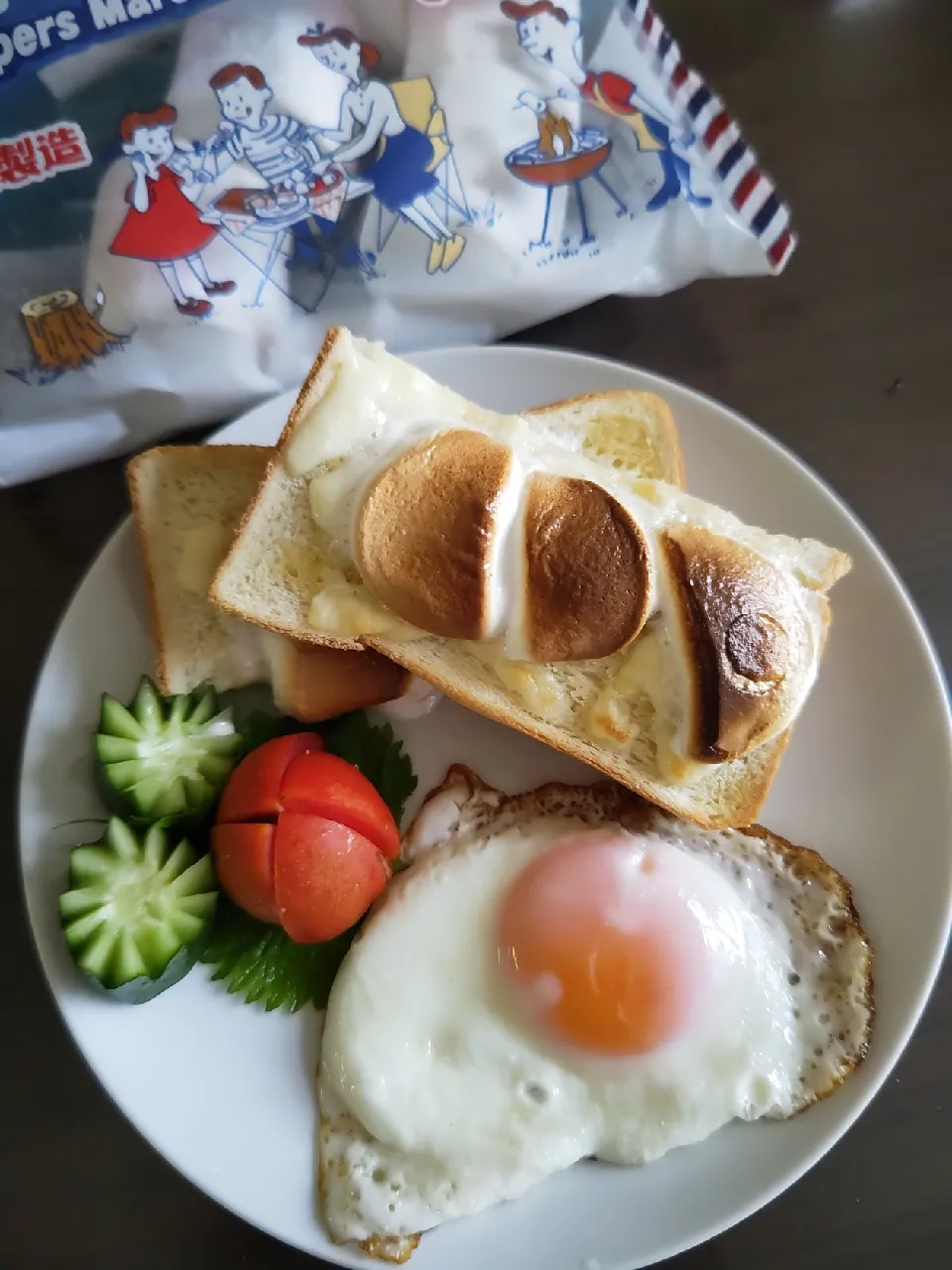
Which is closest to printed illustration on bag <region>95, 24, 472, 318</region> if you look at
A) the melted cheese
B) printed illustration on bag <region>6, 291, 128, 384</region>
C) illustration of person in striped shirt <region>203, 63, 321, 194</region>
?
illustration of person in striped shirt <region>203, 63, 321, 194</region>

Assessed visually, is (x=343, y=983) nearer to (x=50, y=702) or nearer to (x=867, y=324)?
(x=50, y=702)

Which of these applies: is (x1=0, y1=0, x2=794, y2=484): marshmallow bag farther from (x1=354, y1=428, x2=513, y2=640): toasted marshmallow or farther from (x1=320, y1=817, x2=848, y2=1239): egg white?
(x1=320, y1=817, x2=848, y2=1239): egg white

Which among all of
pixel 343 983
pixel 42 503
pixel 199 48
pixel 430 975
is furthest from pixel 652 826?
pixel 199 48

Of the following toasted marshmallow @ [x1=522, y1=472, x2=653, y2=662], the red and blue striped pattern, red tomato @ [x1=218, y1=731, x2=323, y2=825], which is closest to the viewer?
toasted marshmallow @ [x1=522, y1=472, x2=653, y2=662]

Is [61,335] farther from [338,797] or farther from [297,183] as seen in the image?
[338,797]

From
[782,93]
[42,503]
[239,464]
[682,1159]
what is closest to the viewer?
[682,1159]

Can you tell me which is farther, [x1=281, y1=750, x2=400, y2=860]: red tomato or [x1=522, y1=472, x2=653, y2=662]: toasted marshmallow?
[x1=281, y1=750, x2=400, y2=860]: red tomato
